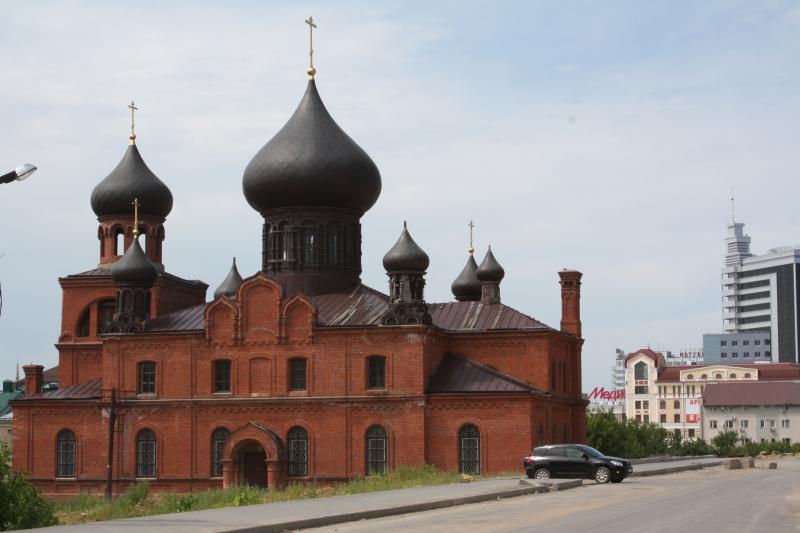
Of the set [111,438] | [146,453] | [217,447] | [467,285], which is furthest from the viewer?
[467,285]

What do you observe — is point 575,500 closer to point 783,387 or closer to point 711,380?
point 783,387

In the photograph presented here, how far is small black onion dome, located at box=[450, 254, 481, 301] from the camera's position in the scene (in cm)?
5838

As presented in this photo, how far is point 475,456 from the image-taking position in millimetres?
46094

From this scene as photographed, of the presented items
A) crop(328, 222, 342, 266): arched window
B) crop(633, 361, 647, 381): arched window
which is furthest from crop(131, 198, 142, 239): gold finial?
crop(633, 361, 647, 381): arched window

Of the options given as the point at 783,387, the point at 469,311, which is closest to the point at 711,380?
the point at 783,387

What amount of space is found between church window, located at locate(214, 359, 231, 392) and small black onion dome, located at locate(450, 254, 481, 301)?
13344 mm

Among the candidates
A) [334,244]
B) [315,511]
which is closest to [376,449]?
[334,244]

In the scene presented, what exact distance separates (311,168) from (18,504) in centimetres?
2787

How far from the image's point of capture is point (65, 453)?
A: 5097cm

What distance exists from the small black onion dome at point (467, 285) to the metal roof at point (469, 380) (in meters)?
9.54

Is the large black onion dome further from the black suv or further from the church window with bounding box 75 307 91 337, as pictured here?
the black suv

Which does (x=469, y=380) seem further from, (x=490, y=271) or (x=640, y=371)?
(x=640, y=371)

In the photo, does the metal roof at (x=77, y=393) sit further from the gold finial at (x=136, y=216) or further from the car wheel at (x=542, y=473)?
the car wheel at (x=542, y=473)

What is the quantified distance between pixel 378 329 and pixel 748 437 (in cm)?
8720
